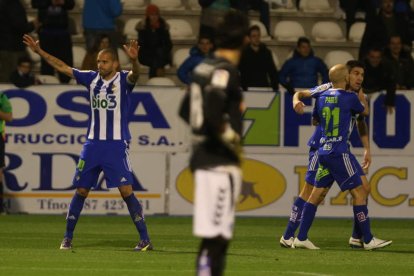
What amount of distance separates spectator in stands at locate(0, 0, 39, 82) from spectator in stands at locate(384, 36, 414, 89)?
224 inches

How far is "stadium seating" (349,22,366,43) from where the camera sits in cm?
2392

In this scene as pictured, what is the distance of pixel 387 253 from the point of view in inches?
555

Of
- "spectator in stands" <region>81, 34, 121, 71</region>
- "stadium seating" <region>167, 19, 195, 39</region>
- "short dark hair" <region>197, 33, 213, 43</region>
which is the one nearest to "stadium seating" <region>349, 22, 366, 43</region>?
"stadium seating" <region>167, 19, 195, 39</region>

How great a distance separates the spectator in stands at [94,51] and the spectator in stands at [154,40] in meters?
0.91

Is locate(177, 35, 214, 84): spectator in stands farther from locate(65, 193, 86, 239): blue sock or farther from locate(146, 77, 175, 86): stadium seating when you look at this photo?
locate(65, 193, 86, 239): blue sock

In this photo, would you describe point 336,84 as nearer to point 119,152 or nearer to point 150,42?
point 119,152

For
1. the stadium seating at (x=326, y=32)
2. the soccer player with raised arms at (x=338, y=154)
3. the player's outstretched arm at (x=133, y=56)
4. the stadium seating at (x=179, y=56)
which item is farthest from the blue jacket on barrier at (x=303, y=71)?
the player's outstretched arm at (x=133, y=56)

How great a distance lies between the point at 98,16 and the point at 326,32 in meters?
4.31

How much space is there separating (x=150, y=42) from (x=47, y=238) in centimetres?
651

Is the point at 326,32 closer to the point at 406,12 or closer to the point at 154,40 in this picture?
the point at 406,12

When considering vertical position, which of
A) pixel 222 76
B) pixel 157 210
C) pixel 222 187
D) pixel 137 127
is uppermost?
pixel 222 76

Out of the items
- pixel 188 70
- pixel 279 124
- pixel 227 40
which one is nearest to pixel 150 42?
pixel 188 70

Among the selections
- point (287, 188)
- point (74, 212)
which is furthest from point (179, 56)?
A: point (74, 212)

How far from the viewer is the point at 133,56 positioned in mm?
13148
